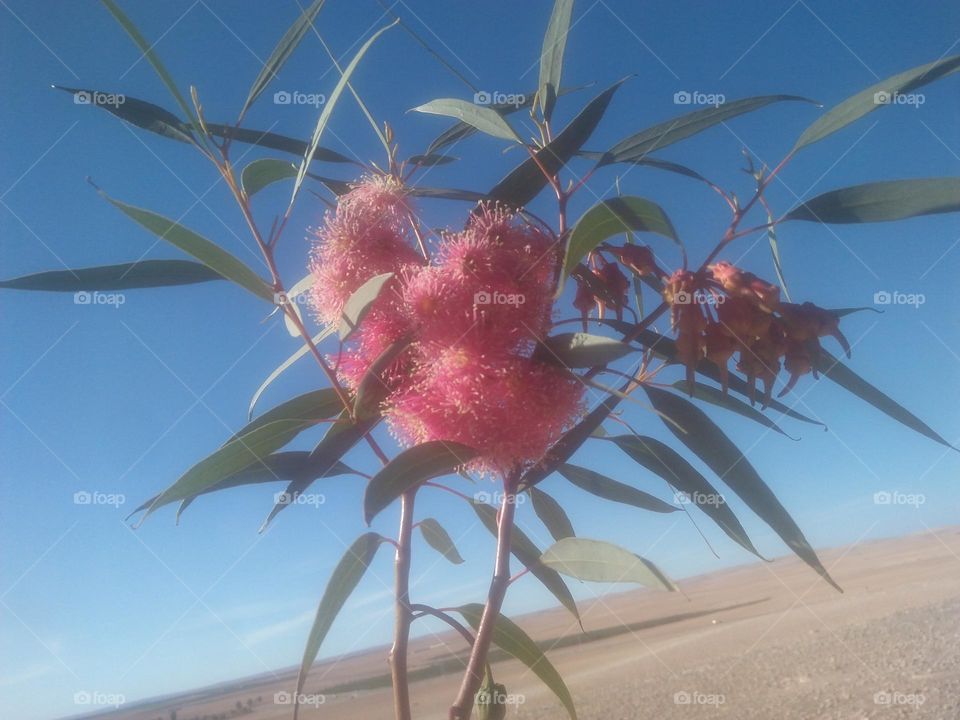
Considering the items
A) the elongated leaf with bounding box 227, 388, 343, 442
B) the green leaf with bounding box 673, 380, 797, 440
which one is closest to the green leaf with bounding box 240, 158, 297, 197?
the elongated leaf with bounding box 227, 388, 343, 442

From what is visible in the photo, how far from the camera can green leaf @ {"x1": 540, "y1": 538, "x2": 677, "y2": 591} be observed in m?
0.43

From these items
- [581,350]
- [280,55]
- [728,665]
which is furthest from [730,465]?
[728,665]

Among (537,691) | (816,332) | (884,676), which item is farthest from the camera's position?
(884,676)

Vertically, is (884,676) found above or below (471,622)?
below

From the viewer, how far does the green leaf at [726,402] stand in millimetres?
502

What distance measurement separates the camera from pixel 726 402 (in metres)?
0.53

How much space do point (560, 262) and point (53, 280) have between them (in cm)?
42

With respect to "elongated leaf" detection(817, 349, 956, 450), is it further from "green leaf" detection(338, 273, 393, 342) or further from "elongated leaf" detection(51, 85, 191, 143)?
"elongated leaf" detection(51, 85, 191, 143)

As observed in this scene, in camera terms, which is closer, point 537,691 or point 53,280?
point 53,280

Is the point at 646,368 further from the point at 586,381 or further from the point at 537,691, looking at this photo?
Answer: the point at 537,691

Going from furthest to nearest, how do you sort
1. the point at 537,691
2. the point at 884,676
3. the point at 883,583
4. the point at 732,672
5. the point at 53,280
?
1. the point at 883,583
2. the point at 732,672
3. the point at 884,676
4. the point at 537,691
5. the point at 53,280

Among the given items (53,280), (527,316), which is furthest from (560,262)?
(53,280)

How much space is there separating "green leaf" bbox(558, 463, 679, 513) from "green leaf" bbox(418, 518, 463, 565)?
0.18 metres

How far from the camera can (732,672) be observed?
195 centimetres
